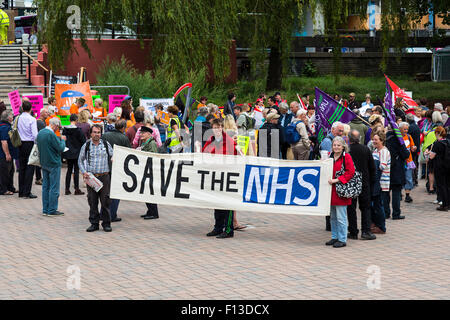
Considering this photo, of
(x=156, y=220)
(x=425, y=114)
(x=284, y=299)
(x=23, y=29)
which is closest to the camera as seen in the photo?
(x=284, y=299)

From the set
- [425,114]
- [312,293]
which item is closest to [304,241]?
[312,293]

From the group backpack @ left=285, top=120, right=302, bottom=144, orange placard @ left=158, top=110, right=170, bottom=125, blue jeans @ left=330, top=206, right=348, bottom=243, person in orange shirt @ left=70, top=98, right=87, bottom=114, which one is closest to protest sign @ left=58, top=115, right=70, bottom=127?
person in orange shirt @ left=70, top=98, right=87, bottom=114

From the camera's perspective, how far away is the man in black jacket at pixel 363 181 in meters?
11.3

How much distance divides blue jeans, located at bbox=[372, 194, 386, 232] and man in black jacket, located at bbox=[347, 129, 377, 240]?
1.29ft

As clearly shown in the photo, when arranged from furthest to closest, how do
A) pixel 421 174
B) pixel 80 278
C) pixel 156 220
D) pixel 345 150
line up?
pixel 421 174, pixel 156 220, pixel 345 150, pixel 80 278

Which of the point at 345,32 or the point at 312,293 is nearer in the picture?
the point at 312,293

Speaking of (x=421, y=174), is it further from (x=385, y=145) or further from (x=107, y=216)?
(x=107, y=216)

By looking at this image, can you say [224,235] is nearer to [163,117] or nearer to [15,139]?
[15,139]

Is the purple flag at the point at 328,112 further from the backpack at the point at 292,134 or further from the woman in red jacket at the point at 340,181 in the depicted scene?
the woman in red jacket at the point at 340,181

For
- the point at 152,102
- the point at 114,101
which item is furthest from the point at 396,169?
the point at 114,101

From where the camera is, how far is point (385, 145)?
44.3 feet

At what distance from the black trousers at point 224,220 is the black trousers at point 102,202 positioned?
1781mm

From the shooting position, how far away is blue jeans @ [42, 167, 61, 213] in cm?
1343

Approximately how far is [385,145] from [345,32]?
16.6m
